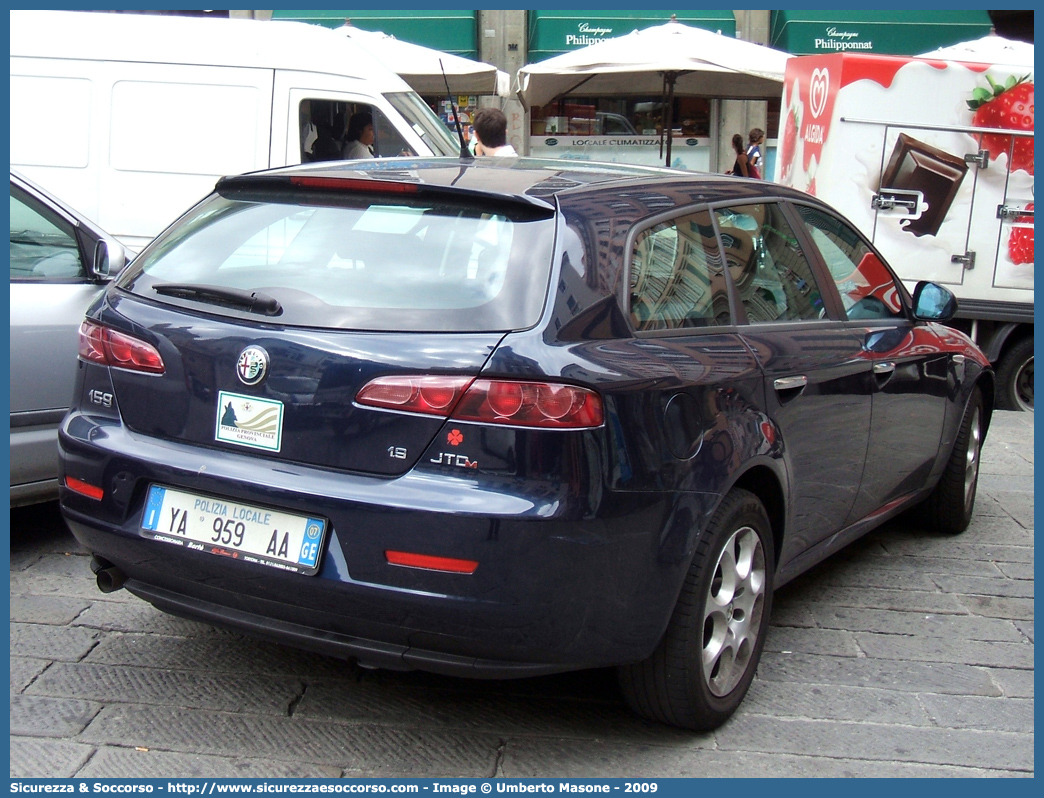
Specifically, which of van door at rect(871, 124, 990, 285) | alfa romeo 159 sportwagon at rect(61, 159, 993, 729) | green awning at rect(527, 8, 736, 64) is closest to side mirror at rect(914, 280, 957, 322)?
alfa romeo 159 sportwagon at rect(61, 159, 993, 729)

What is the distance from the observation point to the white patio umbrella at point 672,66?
459 inches

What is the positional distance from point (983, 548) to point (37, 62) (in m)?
6.85

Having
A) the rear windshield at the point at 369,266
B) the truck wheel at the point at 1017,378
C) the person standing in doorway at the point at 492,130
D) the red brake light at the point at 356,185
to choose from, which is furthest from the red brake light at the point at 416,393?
the truck wheel at the point at 1017,378

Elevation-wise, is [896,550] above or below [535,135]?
below

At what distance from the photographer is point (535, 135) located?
60.2 ft

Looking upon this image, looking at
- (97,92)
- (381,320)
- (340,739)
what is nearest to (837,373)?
(381,320)

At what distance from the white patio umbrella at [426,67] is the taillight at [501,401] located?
9.32 metres

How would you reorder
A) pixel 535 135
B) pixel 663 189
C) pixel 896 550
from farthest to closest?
1. pixel 535 135
2. pixel 896 550
3. pixel 663 189

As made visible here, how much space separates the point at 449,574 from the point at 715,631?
3.11 feet

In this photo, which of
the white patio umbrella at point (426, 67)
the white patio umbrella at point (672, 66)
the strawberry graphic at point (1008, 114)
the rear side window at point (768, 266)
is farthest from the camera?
the white patio umbrella at point (426, 67)

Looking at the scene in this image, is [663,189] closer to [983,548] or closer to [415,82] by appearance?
[983,548]

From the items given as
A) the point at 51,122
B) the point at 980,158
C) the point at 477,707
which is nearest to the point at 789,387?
the point at 477,707

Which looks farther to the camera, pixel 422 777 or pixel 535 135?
pixel 535 135

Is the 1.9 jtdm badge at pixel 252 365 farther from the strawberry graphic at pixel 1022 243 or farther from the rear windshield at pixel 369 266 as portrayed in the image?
the strawberry graphic at pixel 1022 243
